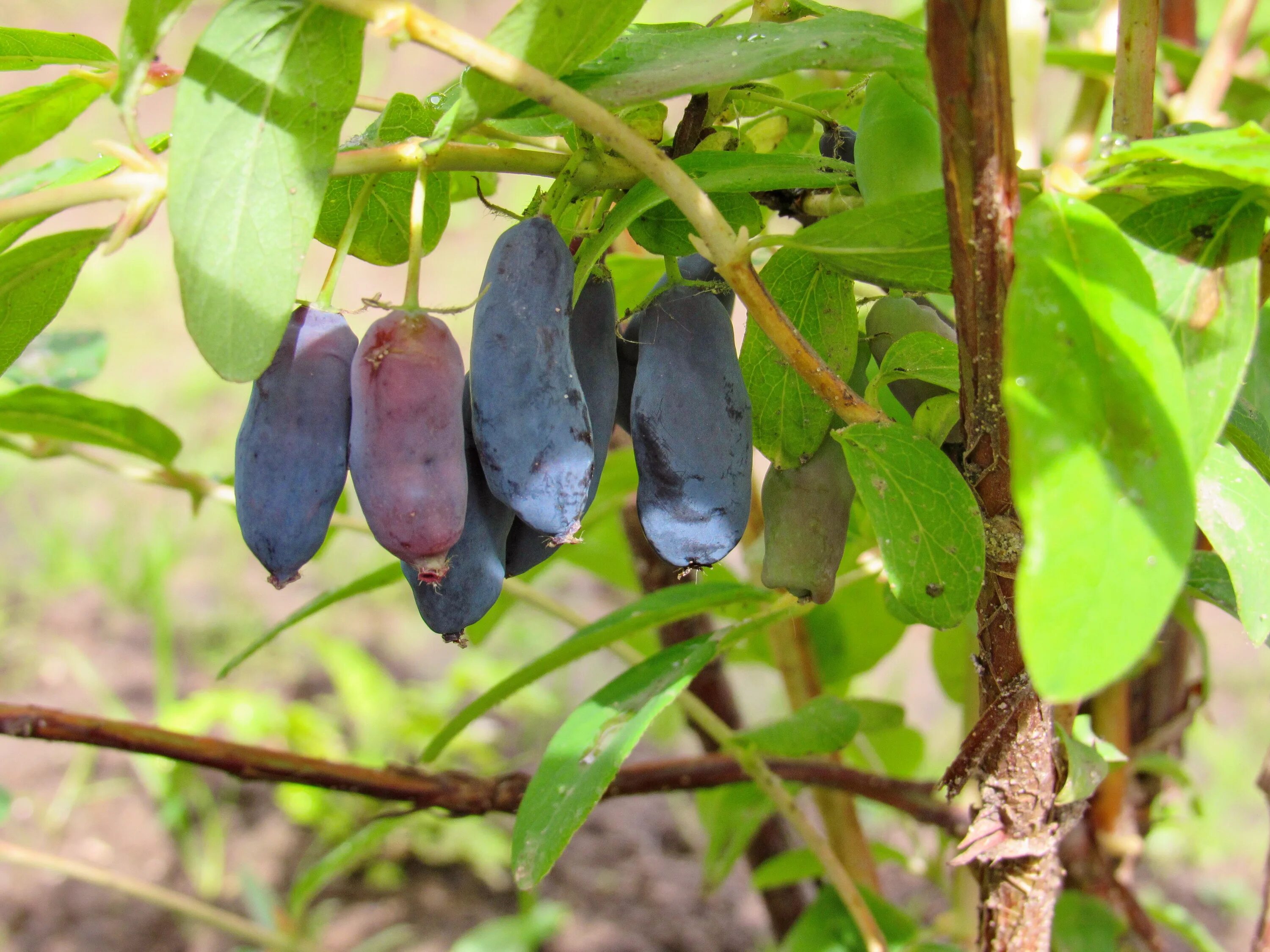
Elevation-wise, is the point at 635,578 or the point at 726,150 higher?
the point at 726,150

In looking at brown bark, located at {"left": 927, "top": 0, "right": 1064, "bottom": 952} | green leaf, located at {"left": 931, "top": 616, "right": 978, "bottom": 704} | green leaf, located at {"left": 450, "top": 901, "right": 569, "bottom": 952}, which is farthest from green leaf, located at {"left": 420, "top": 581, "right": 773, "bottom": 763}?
green leaf, located at {"left": 450, "top": 901, "right": 569, "bottom": 952}

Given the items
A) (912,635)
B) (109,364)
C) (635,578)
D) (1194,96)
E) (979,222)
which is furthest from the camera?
(109,364)

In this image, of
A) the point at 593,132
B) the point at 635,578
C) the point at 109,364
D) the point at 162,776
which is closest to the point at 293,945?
the point at 635,578

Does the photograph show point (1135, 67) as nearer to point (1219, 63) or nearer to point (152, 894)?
point (1219, 63)

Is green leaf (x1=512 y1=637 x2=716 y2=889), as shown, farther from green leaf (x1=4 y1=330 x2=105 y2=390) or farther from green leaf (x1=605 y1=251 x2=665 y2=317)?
green leaf (x1=4 y1=330 x2=105 y2=390)

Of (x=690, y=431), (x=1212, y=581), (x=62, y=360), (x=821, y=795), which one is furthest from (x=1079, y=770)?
(x=62, y=360)

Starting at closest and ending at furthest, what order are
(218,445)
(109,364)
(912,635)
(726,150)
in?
(726,150) → (912,635) → (218,445) → (109,364)

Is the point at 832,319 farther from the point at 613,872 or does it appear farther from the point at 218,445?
the point at 218,445

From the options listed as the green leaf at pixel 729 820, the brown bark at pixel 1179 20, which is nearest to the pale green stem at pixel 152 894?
the green leaf at pixel 729 820
